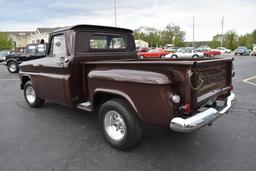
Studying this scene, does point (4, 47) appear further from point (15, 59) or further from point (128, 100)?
point (128, 100)

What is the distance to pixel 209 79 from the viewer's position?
3.56m

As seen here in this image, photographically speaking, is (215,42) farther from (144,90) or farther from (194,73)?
(144,90)

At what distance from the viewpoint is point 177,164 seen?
322 centimetres

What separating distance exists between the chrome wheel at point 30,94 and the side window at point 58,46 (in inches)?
62.1

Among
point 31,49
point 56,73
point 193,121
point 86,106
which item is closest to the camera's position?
point 193,121

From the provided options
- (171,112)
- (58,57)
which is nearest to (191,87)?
(171,112)

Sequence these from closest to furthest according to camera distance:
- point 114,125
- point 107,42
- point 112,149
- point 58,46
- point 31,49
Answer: point 112,149
point 114,125
point 58,46
point 107,42
point 31,49

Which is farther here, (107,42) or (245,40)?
(245,40)

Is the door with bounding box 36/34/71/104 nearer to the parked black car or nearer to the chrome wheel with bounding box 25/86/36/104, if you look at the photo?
the chrome wheel with bounding box 25/86/36/104

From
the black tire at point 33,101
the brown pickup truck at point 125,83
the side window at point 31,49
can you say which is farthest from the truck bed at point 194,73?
the side window at point 31,49

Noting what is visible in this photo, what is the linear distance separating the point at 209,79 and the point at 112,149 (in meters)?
1.88

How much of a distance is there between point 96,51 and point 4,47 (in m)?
72.6

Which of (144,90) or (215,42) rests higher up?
(215,42)

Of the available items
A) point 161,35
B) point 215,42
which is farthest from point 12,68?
point 161,35
